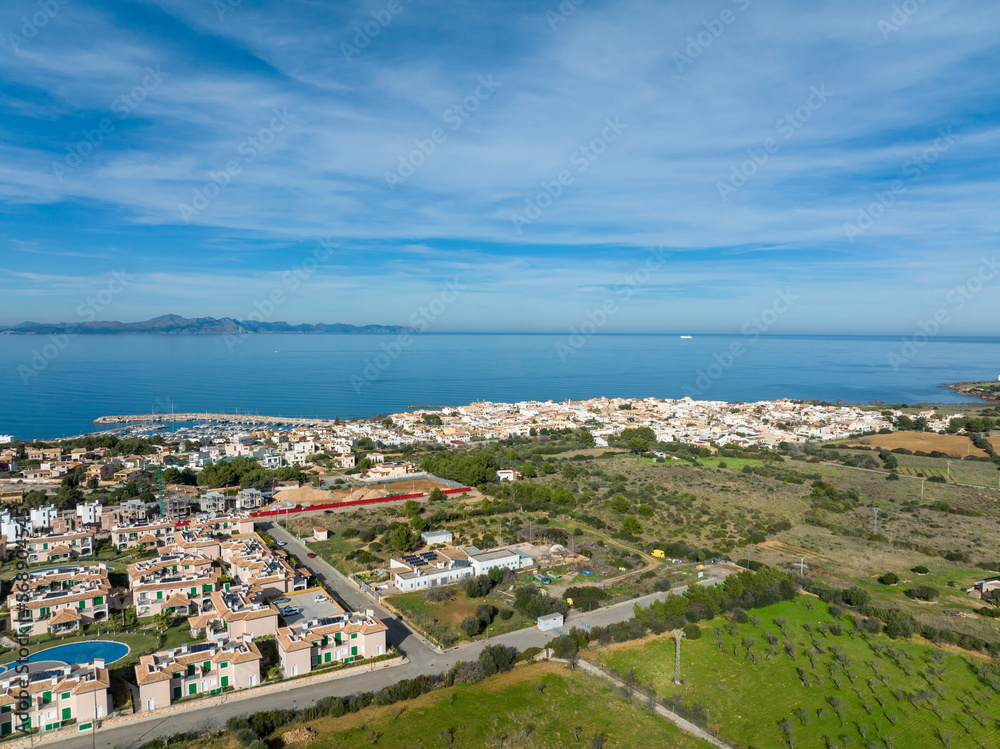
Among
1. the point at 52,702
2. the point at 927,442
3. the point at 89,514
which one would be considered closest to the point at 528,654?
the point at 52,702

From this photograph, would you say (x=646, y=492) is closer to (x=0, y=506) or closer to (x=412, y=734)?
(x=412, y=734)

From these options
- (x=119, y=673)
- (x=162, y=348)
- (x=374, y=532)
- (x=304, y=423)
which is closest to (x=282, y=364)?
(x=162, y=348)

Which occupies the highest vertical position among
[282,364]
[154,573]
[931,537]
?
[282,364]

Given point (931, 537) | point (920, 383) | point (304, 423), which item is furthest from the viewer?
point (920, 383)

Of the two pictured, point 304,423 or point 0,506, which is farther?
point 304,423

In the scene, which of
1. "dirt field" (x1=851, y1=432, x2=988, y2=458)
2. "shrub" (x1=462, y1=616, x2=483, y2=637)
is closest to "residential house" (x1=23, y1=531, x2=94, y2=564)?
"shrub" (x1=462, y1=616, x2=483, y2=637)

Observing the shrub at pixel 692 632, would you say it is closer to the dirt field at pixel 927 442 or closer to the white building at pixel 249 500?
the white building at pixel 249 500

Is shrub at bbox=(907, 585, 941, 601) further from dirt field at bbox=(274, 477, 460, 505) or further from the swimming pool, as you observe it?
the swimming pool

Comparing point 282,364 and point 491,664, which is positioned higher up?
point 282,364
